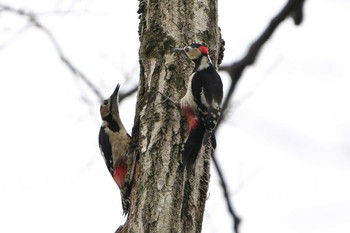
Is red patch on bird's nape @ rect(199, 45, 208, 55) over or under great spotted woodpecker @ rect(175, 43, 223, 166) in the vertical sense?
over

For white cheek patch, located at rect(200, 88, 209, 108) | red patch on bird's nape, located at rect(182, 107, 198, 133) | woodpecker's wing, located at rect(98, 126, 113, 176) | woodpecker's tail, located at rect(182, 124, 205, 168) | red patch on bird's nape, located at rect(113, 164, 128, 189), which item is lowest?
woodpecker's tail, located at rect(182, 124, 205, 168)

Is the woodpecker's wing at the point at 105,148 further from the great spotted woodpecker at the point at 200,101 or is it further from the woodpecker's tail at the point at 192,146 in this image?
the woodpecker's tail at the point at 192,146

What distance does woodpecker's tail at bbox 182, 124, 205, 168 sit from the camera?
3391 mm

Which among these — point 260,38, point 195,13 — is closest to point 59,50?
point 195,13

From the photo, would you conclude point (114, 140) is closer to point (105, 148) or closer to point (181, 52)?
point (105, 148)

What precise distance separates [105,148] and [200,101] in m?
1.46

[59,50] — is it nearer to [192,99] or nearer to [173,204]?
[192,99]

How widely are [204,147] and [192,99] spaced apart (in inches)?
10.5

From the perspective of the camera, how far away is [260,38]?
3.49 meters

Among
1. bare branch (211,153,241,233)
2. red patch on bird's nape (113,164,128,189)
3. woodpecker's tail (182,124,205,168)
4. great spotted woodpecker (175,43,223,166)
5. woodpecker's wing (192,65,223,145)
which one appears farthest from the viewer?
red patch on bird's nape (113,164,128,189)

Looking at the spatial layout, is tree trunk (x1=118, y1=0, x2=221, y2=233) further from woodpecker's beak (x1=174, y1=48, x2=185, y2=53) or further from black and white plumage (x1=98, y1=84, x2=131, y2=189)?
black and white plumage (x1=98, y1=84, x2=131, y2=189)

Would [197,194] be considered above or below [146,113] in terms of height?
below

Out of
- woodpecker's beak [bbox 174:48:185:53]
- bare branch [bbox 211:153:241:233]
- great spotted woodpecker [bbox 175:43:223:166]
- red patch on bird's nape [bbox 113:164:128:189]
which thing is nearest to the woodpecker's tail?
great spotted woodpecker [bbox 175:43:223:166]

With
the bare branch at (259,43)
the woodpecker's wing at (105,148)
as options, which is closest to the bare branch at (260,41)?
the bare branch at (259,43)
